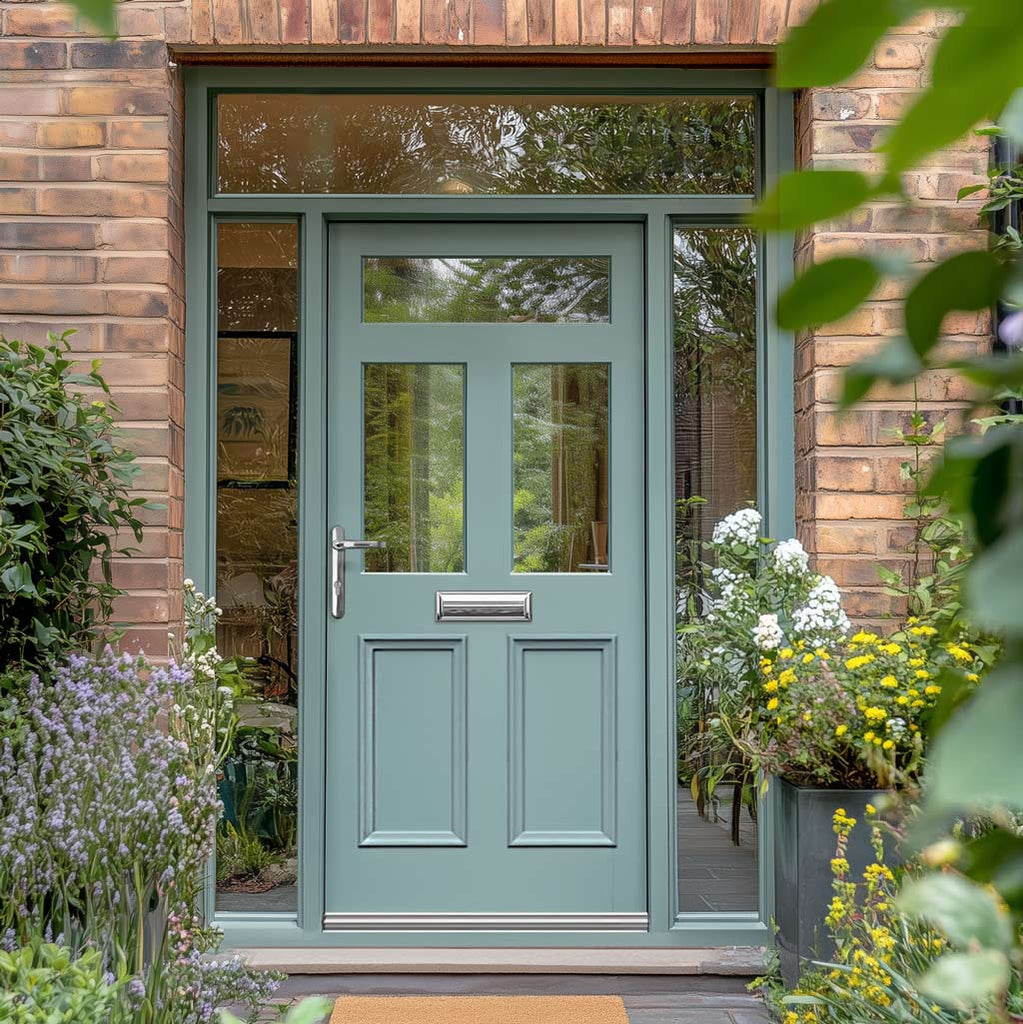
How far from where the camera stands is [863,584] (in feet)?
9.39

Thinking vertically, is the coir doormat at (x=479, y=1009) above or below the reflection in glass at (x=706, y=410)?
below

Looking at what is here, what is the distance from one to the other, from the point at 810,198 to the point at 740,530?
2.80 meters

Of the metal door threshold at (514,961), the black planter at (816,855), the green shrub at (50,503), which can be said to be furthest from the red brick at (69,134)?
the black planter at (816,855)

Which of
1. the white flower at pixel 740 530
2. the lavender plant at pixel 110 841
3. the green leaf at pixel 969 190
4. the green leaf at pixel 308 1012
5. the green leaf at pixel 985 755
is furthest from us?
the white flower at pixel 740 530

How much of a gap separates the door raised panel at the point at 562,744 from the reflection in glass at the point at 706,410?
22 cm

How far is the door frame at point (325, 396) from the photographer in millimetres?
3016

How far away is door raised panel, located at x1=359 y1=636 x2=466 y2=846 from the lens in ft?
10.2

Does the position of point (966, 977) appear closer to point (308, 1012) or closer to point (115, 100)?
point (308, 1012)

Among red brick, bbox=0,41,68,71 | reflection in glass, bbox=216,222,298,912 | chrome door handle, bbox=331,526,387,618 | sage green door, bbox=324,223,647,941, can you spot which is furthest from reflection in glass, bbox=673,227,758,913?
red brick, bbox=0,41,68,71

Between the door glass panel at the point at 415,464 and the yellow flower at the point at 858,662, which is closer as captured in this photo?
the yellow flower at the point at 858,662

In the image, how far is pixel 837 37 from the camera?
7.9 inches

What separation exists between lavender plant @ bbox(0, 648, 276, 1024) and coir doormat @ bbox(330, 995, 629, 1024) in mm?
435

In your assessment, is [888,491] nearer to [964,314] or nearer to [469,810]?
[469,810]

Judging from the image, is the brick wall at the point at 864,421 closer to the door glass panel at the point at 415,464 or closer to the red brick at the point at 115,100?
the door glass panel at the point at 415,464
